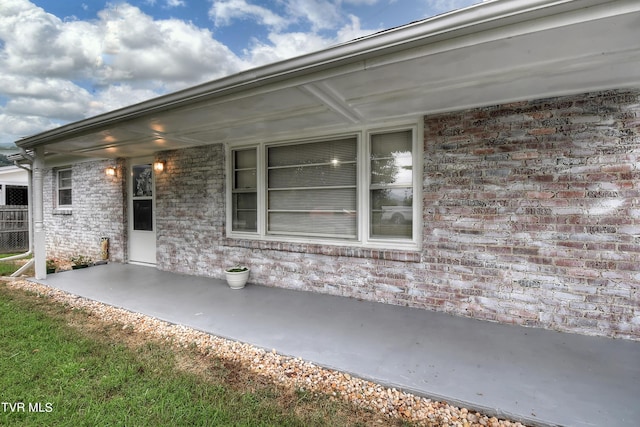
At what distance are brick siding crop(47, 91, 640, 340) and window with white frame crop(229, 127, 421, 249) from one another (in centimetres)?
28

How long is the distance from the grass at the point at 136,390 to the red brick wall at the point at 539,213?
2190 mm

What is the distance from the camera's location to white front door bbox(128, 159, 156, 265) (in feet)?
20.3

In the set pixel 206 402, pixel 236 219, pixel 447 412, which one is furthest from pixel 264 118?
pixel 447 412

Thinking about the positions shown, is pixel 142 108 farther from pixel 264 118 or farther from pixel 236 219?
pixel 236 219

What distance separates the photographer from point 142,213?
634cm

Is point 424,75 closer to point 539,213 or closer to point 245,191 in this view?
point 539,213

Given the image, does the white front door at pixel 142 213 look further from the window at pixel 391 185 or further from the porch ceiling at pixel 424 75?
the window at pixel 391 185

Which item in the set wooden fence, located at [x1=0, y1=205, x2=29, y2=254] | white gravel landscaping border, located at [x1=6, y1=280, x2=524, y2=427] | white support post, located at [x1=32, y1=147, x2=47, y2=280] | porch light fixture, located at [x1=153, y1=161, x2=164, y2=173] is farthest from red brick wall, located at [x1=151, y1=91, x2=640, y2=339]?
wooden fence, located at [x1=0, y1=205, x2=29, y2=254]

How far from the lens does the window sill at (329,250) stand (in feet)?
12.0

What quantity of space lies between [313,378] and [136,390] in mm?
1289

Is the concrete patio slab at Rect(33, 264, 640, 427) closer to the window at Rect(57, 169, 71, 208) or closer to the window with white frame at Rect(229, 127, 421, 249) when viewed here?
the window with white frame at Rect(229, 127, 421, 249)

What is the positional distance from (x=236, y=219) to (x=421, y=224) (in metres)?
3.20

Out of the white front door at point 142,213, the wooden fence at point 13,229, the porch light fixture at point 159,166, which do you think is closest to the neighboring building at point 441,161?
the porch light fixture at point 159,166

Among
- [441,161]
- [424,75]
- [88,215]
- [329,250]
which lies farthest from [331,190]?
[88,215]
